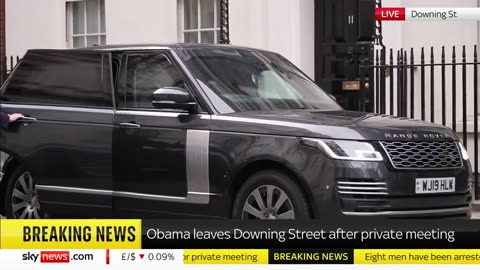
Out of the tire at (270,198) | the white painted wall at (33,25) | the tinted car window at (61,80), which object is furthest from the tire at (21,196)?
the white painted wall at (33,25)

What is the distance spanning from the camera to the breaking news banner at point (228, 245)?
5.72 metres

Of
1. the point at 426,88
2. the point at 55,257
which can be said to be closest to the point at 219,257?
the point at 55,257

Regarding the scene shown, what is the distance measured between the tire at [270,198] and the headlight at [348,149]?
1.11ft

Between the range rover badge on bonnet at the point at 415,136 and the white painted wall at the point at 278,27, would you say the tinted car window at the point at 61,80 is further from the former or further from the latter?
the white painted wall at the point at 278,27

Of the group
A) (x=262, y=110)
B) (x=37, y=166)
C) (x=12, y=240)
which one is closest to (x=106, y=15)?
(x=37, y=166)

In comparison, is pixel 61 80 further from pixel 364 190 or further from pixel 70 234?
pixel 364 190

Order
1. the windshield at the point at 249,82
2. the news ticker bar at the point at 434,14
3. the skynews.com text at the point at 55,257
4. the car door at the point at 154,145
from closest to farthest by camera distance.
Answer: the skynews.com text at the point at 55,257, the car door at the point at 154,145, the windshield at the point at 249,82, the news ticker bar at the point at 434,14

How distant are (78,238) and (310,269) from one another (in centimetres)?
149

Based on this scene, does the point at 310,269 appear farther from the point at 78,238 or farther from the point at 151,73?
the point at 151,73

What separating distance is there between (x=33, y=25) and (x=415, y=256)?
471 inches

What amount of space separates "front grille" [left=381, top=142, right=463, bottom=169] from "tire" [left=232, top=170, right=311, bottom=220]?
73cm

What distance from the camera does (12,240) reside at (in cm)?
578

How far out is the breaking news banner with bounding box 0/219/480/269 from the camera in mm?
5723

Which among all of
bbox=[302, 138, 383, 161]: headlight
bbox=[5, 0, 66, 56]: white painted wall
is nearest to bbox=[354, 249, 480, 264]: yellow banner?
bbox=[302, 138, 383, 161]: headlight
